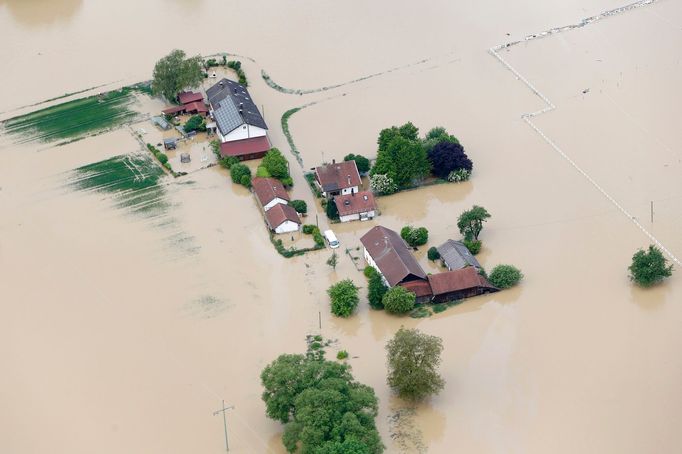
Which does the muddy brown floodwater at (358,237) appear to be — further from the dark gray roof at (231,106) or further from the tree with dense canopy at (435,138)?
the dark gray roof at (231,106)

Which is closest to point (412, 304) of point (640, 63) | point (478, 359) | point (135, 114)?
point (478, 359)

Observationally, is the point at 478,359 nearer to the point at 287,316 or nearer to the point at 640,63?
the point at 287,316

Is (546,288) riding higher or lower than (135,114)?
lower

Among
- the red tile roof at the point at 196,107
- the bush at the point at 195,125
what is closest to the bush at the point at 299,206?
the bush at the point at 195,125

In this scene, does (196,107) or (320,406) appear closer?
(320,406)

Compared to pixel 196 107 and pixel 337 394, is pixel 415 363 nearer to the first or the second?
pixel 337 394

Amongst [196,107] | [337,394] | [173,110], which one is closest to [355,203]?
[196,107]
